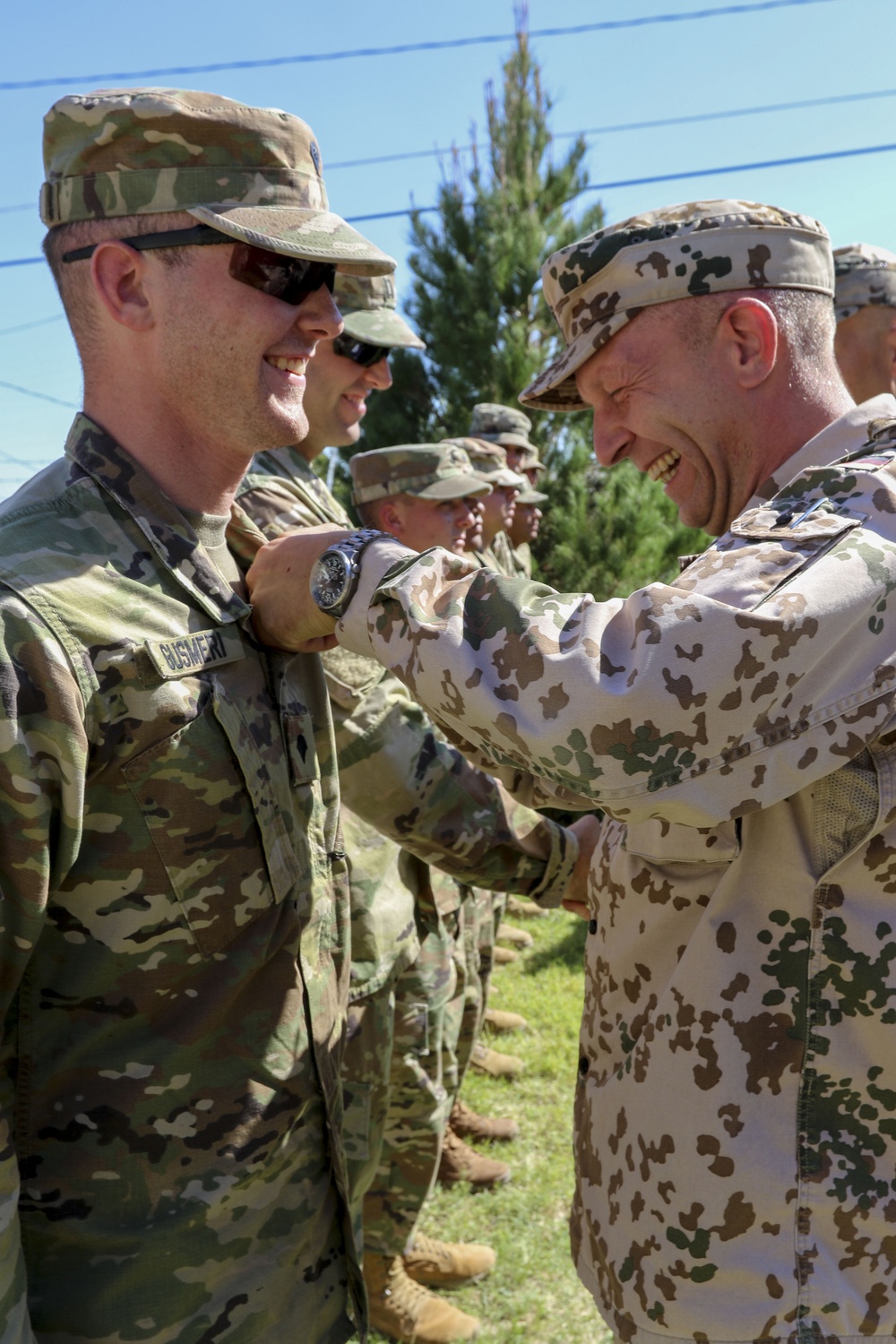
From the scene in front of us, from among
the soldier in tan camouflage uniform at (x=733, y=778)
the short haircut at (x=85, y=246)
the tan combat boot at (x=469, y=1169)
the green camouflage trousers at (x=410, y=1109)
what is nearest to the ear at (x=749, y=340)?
the soldier in tan camouflage uniform at (x=733, y=778)

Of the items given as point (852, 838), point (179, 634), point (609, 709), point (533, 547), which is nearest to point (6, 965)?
point (179, 634)

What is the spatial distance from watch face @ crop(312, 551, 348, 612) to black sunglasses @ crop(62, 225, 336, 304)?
0.48 m

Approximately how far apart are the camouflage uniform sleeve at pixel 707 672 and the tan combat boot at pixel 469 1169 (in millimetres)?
3643

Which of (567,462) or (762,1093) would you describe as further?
(567,462)

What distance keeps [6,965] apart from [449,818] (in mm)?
1409

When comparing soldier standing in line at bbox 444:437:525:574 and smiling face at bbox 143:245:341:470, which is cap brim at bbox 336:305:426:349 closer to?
smiling face at bbox 143:245:341:470

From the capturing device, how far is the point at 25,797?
1614 mm

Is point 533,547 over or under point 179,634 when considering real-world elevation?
under

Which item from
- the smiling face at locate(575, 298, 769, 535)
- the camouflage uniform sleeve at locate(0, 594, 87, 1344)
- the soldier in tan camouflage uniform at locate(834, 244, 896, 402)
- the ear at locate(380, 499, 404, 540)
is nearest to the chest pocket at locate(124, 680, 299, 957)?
the camouflage uniform sleeve at locate(0, 594, 87, 1344)

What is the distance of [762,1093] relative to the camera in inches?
74.4

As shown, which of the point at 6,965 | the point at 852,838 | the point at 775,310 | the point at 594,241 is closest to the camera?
the point at 6,965

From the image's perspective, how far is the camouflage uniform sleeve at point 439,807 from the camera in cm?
290

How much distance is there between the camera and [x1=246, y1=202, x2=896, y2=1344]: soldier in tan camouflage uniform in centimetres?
171

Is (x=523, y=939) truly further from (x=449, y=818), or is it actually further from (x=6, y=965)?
(x=6, y=965)
